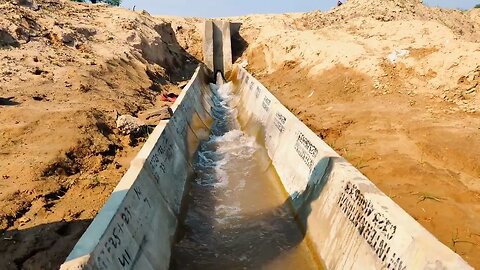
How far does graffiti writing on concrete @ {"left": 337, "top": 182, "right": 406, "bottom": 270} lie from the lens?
4.59 m

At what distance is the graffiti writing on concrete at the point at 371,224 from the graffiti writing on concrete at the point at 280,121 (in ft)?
15.8

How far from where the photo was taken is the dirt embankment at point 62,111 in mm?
6176

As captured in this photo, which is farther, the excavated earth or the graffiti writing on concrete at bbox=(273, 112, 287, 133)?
the graffiti writing on concrete at bbox=(273, 112, 287, 133)

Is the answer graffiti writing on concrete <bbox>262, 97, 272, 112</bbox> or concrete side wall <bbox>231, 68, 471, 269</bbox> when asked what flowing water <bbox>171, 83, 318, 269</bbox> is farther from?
graffiti writing on concrete <bbox>262, 97, 272, 112</bbox>

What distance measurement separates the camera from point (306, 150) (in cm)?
845

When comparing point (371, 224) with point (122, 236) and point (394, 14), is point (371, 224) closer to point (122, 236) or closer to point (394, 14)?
point (122, 236)

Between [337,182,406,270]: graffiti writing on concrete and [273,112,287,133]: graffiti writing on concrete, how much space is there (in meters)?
4.82

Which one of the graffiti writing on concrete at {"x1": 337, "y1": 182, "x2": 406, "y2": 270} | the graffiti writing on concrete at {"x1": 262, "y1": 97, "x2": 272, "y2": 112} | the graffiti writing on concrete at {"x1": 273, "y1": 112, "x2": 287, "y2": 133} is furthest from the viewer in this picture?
the graffiti writing on concrete at {"x1": 262, "y1": 97, "x2": 272, "y2": 112}

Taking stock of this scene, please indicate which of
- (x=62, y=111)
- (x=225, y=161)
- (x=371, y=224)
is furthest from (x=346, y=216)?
(x=62, y=111)

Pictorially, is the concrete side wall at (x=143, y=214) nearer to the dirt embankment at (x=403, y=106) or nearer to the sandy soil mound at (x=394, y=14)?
the dirt embankment at (x=403, y=106)

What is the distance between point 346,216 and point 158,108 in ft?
33.7

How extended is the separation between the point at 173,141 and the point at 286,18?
24.7 m

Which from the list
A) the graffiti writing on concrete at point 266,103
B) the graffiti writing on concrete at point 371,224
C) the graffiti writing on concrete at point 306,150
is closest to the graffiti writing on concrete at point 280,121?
the graffiti writing on concrete at point 266,103

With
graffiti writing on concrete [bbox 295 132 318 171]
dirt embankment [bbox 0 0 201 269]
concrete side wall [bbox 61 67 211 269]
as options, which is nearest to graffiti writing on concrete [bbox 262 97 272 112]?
concrete side wall [bbox 61 67 211 269]
